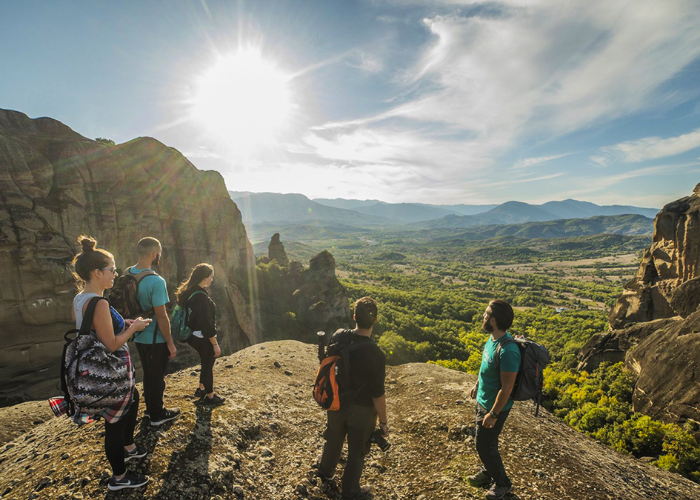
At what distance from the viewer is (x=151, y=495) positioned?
13.2ft

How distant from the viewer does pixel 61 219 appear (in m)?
17.5

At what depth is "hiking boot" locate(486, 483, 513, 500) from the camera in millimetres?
4969

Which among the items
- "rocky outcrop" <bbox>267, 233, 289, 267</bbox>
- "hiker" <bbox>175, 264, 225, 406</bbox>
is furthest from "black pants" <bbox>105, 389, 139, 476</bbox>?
"rocky outcrop" <bbox>267, 233, 289, 267</bbox>

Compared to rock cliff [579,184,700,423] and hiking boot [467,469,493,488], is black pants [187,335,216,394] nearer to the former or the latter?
hiking boot [467,469,493,488]

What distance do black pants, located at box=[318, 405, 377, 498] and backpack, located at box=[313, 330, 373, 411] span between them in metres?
0.24

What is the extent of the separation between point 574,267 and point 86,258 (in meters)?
254

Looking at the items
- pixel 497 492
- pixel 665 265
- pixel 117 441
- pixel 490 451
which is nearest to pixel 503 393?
pixel 490 451

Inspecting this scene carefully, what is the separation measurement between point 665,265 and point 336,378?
1527 inches

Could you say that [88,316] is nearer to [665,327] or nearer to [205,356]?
[205,356]

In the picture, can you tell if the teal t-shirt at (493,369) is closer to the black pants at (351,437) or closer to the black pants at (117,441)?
the black pants at (351,437)

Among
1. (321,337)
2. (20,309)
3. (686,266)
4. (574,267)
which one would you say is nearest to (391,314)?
(686,266)

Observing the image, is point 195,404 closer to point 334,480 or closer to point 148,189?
point 334,480

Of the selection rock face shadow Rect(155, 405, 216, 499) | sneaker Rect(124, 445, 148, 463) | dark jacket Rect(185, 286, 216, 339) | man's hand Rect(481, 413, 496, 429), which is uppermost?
dark jacket Rect(185, 286, 216, 339)

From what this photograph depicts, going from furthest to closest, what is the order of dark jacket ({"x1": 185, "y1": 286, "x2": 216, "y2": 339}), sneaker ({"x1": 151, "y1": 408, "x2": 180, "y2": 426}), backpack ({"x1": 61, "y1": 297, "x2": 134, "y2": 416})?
dark jacket ({"x1": 185, "y1": 286, "x2": 216, "y2": 339})
sneaker ({"x1": 151, "y1": 408, "x2": 180, "y2": 426})
backpack ({"x1": 61, "y1": 297, "x2": 134, "y2": 416})
